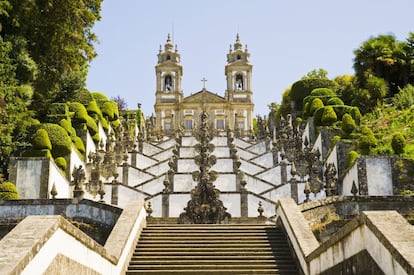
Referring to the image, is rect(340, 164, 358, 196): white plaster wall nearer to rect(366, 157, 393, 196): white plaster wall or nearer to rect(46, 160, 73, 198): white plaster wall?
rect(366, 157, 393, 196): white plaster wall

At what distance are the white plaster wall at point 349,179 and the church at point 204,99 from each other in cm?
3731

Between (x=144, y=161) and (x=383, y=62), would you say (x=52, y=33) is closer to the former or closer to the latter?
(x=144, y=161)

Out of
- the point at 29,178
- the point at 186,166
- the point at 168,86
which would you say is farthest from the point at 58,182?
the point at 168,86

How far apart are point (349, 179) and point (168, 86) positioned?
4643 centimetres

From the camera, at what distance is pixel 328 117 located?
101ft

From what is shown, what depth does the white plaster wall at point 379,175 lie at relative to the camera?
856 inches

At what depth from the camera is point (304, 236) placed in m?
11.8

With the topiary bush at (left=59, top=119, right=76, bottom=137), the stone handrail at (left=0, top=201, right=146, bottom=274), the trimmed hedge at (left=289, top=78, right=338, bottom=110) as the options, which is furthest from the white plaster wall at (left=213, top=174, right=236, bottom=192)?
the trimmed hedge at (left=289, top=78, right=338, bottom=110)

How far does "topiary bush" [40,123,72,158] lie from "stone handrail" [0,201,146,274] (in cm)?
1399

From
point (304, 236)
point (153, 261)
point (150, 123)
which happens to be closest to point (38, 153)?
point (153, 261)

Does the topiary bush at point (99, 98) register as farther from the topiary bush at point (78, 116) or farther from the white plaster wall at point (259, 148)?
the white plaster wall at point (259, 148)

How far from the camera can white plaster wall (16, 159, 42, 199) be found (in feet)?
72.3

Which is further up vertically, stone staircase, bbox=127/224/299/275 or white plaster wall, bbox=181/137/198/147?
white plaster wall, bbox=181/137/198/147

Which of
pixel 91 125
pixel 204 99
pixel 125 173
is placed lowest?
pixel 125 173
